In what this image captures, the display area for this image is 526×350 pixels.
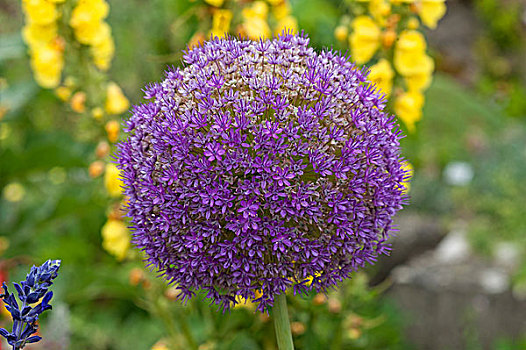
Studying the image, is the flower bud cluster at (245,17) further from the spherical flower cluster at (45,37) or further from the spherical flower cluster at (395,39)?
the spherical flower cluster at (45,37)

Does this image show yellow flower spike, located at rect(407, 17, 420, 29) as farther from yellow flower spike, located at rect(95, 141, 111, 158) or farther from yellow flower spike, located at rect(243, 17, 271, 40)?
yellow flower spike, located at rect(95, 141, 111, 158)

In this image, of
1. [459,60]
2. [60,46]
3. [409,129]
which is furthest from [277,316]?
[459,60]

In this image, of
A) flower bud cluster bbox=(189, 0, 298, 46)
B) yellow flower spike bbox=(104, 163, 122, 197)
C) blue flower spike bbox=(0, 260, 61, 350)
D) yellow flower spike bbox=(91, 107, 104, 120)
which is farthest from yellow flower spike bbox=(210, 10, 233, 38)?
blue flower spike bbox=(0, 260, 61, 350)

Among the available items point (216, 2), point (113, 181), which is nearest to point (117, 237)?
point (113, 181)

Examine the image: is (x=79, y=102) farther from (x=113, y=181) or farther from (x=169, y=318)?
(x=169, y=318)

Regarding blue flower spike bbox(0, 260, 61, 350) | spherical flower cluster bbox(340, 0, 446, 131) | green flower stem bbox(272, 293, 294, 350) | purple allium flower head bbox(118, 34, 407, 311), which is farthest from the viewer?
spherical flower cluster bbox(340, 0, 446, 131)

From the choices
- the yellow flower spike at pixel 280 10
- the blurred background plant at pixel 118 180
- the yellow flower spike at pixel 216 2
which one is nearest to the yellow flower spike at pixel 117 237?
the blurred background plant at pixel 118 180
